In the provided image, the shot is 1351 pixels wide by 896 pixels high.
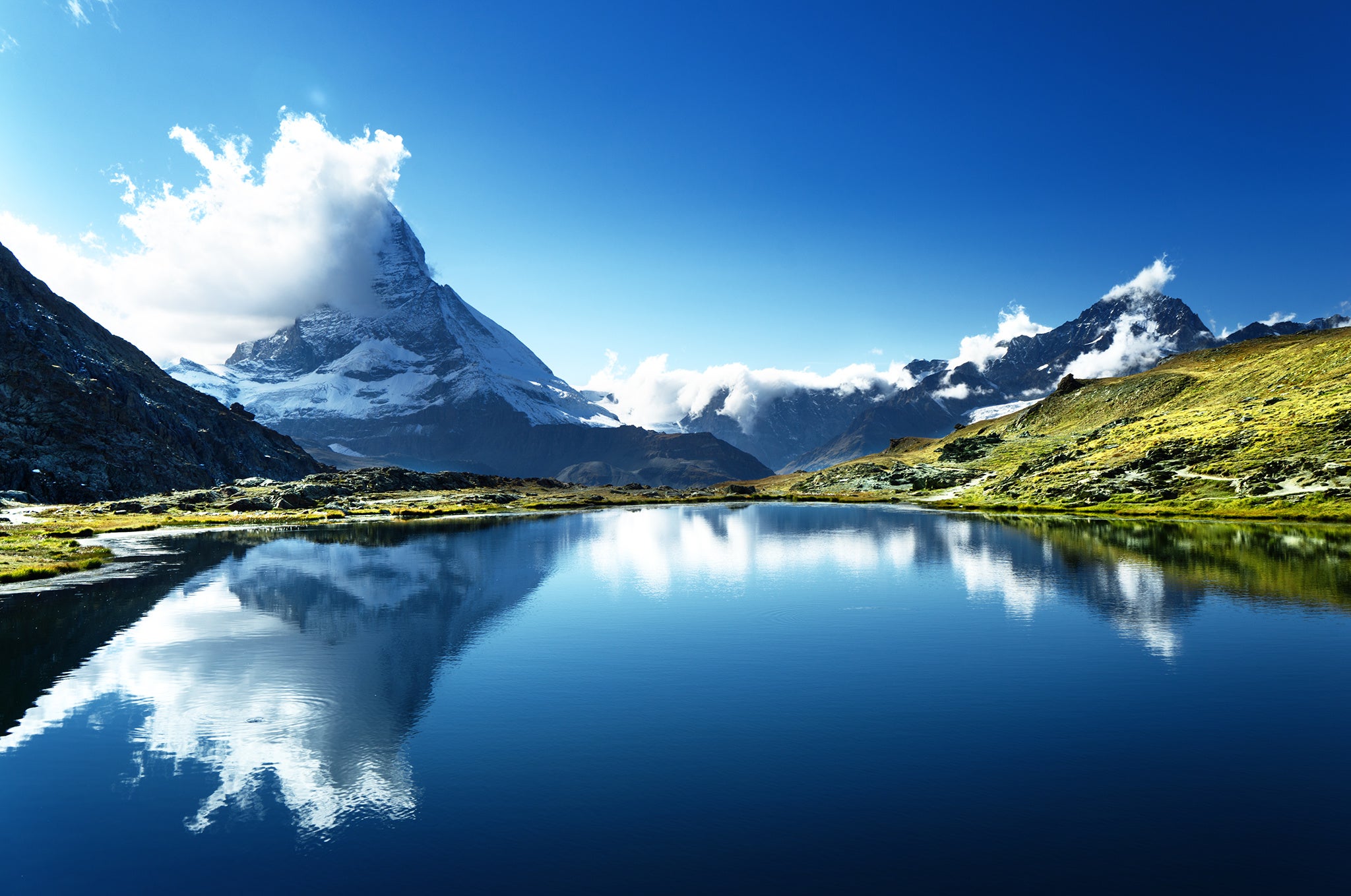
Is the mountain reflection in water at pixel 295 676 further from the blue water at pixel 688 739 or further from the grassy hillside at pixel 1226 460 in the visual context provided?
the grassy hillside at pixel 1226 460

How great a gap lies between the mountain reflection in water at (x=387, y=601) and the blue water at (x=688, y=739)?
27cm

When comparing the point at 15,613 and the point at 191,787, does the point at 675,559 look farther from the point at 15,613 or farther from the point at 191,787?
the point at 191,787

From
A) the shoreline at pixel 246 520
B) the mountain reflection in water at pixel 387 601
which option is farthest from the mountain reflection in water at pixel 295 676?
the shoreline at pixel 246 520

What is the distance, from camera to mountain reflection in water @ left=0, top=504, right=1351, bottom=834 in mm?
24641

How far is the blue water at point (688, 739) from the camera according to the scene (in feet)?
56.1

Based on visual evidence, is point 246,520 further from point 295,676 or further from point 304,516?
point 295,676

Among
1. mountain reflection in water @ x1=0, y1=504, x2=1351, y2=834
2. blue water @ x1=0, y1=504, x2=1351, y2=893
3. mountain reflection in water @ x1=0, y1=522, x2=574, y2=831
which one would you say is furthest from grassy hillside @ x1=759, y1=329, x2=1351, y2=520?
mountain reflection in water @ x1=0, y1=522, x2=574, y2=831

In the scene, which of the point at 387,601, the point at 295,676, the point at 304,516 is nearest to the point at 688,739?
the point at 295,676

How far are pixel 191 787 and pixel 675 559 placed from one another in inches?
2246

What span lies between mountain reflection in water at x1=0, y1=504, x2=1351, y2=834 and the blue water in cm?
27

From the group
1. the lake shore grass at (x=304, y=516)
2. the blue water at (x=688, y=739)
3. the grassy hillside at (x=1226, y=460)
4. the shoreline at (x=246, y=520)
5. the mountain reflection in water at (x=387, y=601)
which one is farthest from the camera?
the grassy hillside at (x=1226, y=460)

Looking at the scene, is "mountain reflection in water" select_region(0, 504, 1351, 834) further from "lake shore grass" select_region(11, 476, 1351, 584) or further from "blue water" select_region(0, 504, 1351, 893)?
"lake shore grass" select_region(11, 476, 1351, 584)

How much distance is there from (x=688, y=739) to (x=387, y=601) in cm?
3577

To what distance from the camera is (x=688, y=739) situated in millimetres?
24734
